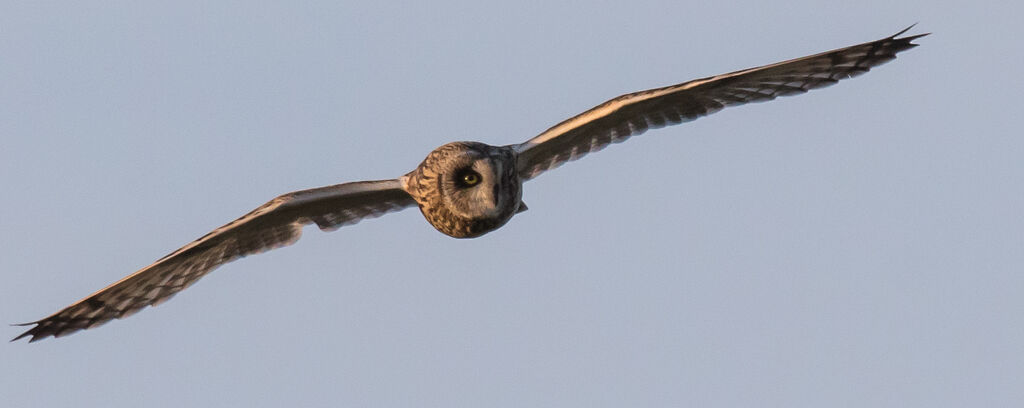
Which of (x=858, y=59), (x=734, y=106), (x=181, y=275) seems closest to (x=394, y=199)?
(x=181, y=275)

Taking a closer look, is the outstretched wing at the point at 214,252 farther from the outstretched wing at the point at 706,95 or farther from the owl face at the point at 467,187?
the outstretched wing at the point at 706,95

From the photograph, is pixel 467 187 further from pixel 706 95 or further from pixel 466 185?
pixel 706 95

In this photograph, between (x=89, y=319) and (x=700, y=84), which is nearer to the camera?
(x=700, y=84)

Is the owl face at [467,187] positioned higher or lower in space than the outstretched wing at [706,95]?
lower

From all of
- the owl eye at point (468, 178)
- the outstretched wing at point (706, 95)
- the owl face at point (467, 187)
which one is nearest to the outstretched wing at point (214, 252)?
the owl face at point (467, 187)

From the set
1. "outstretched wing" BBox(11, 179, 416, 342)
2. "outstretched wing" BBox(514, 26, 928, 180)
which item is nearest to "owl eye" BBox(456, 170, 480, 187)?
"outstretched wing" BBox(514, 26, 928, 180)

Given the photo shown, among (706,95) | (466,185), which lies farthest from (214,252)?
(706,95)

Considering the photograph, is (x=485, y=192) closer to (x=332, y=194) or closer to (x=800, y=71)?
(x=332, y=194)
